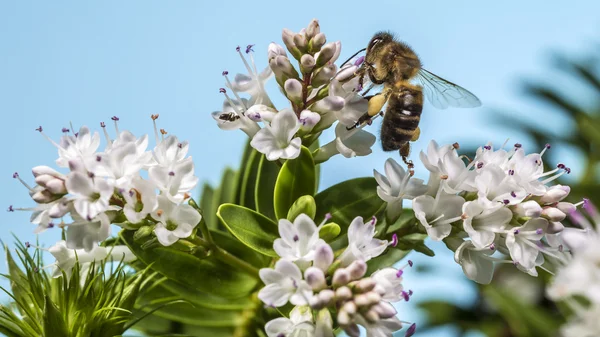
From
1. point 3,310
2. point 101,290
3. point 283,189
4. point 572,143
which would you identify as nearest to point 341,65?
point 283,189

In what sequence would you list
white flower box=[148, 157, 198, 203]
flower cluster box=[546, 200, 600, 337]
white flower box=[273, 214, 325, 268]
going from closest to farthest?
1. flower cluster box=[546, 200, 600, 337]
2. white flower box=[273, 214, 325, 268]
3. white flower box=[148, 157, 198, 203]

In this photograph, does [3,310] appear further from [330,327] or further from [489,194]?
[489,194]

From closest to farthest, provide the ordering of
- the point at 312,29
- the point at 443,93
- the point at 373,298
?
1. the point at 373,298
2. the point at 312,29
3. the point at 443,93

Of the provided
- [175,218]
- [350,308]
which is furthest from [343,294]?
[175,218]

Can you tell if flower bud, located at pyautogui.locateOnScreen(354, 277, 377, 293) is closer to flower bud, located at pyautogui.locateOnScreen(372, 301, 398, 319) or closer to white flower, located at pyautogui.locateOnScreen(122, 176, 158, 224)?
flower bud, located at pyautogui.locateOnScreen(372, 301, 398, 319)

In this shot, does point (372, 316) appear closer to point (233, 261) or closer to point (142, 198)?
point (233, 261)

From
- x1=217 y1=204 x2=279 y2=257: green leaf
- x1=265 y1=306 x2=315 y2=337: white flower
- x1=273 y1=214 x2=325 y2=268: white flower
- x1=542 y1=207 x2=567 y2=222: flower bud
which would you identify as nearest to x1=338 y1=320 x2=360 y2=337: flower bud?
x1=265 y1=306 x2=315 y2=337: white flower
